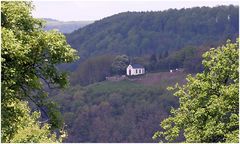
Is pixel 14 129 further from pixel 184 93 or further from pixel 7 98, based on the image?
pixel 184 93

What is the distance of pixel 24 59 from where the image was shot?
18156 mm

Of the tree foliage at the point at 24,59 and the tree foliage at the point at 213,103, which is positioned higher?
the tree foliage at the point at 24,59

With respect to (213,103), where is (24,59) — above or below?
above

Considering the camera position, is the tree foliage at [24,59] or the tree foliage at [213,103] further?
the tree foliage at [213,103]

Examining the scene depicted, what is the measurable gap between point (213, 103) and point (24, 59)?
39.4 ft

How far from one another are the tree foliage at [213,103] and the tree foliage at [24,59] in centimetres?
979

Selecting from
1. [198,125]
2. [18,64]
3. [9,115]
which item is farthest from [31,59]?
[198,125]

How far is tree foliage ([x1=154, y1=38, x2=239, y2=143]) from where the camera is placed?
26.7 metres

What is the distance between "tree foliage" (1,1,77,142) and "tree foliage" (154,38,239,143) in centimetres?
979

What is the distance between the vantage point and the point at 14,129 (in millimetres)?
18938

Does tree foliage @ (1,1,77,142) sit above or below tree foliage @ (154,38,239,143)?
above

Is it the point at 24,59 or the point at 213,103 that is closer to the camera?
the point at 24,59

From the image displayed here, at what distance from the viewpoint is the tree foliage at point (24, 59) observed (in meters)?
17.7

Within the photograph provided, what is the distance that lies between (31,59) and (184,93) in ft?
45.1
